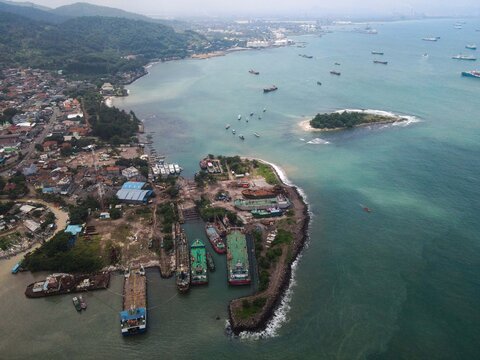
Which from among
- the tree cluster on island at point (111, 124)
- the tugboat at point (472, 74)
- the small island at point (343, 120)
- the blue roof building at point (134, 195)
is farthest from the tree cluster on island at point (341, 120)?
the tugboat at point (472, 74)

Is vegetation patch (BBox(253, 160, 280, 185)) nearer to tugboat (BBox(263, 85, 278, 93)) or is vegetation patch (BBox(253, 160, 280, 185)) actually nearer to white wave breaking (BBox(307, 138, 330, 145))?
white wave breaking (BBox(307, 138, 330, 145))

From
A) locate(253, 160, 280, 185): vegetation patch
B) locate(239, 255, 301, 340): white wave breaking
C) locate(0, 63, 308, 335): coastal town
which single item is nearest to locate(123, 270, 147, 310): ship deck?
locate(0, 63, 308, 335): coastal town

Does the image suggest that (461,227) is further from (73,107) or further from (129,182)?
(73,107)

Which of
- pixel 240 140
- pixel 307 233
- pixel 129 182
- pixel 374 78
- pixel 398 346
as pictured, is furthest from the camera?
pixel 374 78

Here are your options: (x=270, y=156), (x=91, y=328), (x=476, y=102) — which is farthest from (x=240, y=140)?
(x=476, y=102)

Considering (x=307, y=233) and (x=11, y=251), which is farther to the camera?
(x=307, y=233)

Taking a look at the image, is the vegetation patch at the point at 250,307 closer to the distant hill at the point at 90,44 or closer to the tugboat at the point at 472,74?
the distant hill at the point at 90,44
